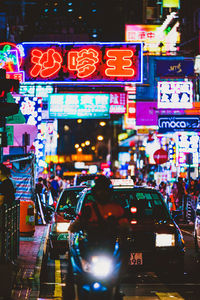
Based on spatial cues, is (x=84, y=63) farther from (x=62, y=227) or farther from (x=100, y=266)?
(x=100, y=266)

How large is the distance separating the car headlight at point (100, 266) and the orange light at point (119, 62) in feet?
51.5

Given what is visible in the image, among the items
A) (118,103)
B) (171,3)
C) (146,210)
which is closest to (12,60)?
(118,103)

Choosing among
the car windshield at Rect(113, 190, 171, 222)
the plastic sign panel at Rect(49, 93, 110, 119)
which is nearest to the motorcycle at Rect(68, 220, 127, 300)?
the car windshield at Rect(113, 190, 171, 222)

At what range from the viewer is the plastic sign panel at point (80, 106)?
24.6 metres

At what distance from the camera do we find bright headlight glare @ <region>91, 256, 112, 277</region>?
6.02 m

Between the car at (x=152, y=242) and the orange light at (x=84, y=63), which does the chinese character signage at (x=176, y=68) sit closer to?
the orange light at (x=84, y=63)

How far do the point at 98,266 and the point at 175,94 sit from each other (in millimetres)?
19298

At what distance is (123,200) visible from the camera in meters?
10.3

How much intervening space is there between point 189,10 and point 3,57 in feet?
58.4

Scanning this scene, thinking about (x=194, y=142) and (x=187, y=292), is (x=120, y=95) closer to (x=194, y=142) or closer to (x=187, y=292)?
(x=194, y=142)

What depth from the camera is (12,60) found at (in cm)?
2108

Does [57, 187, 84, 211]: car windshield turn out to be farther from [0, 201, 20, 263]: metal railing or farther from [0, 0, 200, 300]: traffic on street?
[0, 201, 20, 263]: metal railing

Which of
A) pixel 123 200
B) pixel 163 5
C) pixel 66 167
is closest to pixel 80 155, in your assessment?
pixel 66 167

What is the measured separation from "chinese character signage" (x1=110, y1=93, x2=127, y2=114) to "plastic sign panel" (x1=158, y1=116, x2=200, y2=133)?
16.0 ft
